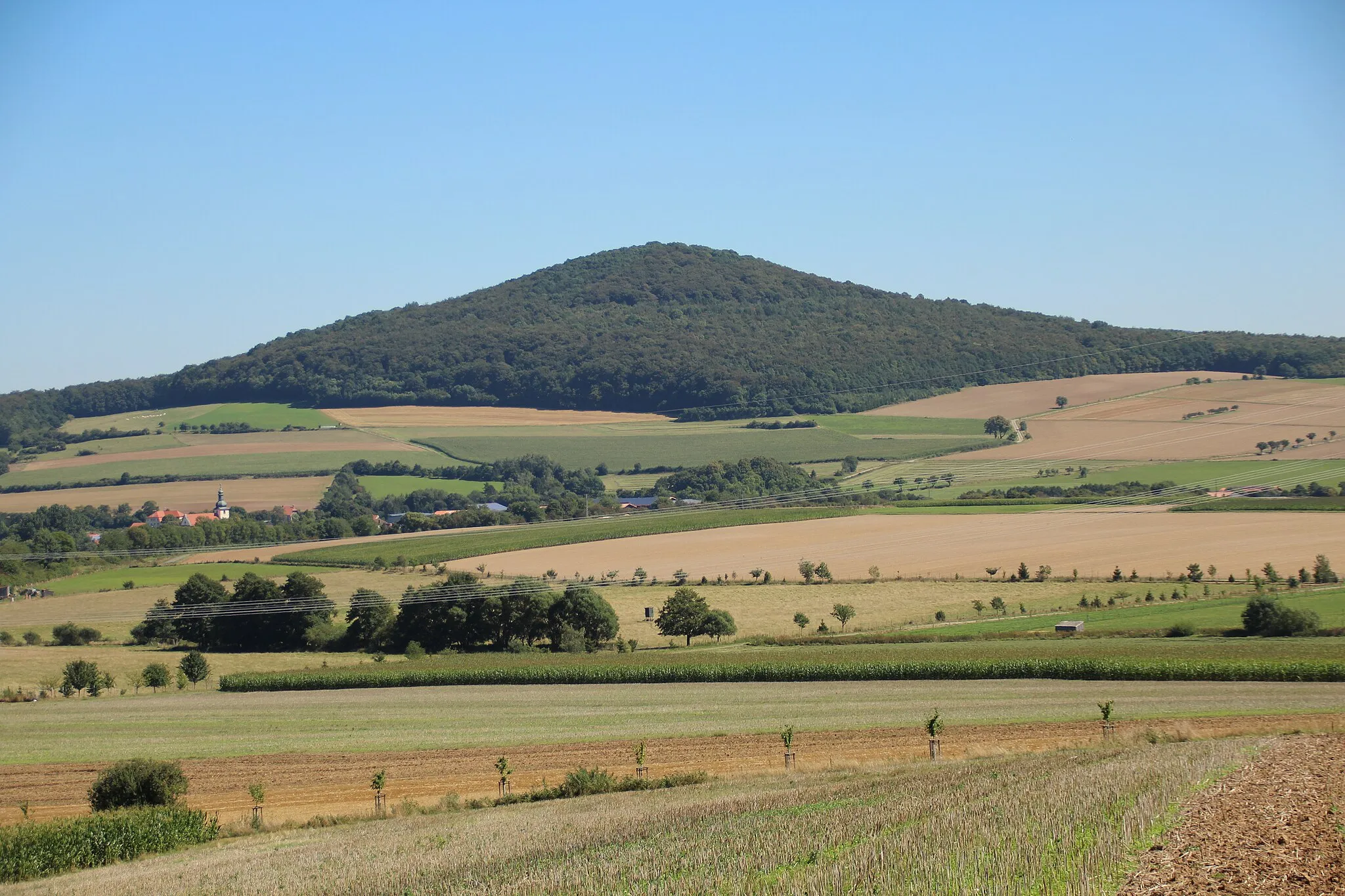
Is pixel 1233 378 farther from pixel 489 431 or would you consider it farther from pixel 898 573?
pixel 489 431

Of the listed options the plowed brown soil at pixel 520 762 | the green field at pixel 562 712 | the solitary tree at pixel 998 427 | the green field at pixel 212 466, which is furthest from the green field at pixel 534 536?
the plowed brown soil at pixel 520 762

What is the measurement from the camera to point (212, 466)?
436ft

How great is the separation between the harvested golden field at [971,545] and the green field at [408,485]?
41.8 metres

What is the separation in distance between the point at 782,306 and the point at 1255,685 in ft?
535

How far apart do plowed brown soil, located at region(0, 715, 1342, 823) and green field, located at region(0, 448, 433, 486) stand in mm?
101826

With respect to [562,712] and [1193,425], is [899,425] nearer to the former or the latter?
[1193,425]

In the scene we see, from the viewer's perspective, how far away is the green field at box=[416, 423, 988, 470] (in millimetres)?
120500

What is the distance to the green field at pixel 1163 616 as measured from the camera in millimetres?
50375

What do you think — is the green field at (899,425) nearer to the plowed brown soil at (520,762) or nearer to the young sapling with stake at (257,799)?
the plowed brown soil at (520,762)

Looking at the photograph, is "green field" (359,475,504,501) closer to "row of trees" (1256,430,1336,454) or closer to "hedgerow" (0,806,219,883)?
"row of trees" (1256,430,1336,454)

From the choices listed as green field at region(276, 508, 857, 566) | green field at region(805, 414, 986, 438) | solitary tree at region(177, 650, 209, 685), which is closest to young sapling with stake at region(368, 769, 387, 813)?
solitary tree at region(177, 650, 209, 685)

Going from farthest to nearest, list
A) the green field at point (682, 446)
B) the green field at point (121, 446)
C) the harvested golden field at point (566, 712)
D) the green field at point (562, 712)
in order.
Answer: the green field at point (121, 446) < the green field at point (682, 446) < the green field at point (562, 712) < the harvested golden field at point (566, 712)

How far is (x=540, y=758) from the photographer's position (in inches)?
1246

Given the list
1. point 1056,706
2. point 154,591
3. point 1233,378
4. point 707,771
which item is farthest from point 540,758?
Result: point 1233,378
